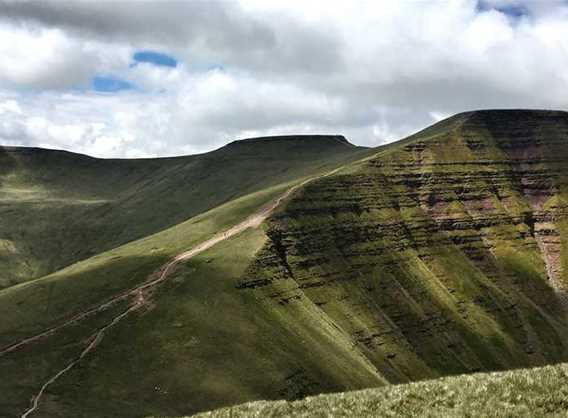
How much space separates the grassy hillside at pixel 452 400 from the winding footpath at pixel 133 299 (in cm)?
5238

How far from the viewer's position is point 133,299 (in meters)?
115

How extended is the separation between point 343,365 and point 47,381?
5412 centimetres

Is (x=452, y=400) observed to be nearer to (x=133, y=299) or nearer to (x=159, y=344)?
(x=159, y=344)

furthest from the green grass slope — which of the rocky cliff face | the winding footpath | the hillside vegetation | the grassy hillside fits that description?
the grassy hillside

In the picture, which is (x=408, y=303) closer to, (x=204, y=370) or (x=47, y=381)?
(x=204, y=370)

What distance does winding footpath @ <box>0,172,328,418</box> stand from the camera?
293 ft

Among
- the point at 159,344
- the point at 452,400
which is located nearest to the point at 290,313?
the point at 159,344

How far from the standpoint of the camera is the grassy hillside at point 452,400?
979 inches

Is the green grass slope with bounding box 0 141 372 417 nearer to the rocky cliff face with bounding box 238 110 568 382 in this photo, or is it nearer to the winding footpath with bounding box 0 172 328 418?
the winding footpath with bounding box 0 172 328 418

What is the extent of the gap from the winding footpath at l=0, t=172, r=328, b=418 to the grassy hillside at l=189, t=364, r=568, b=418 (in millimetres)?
52380

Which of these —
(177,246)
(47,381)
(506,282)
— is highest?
(177,246)

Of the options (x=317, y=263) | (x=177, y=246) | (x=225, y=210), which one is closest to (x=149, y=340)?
(x=177, y=246)

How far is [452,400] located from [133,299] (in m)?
96.4

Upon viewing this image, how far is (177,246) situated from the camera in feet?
488
